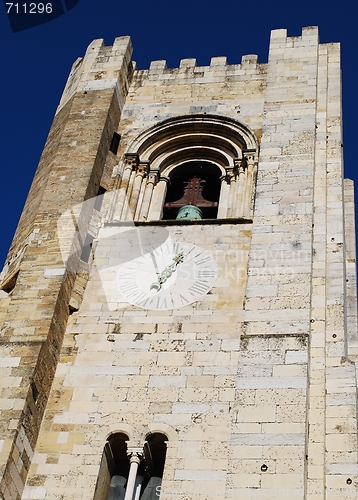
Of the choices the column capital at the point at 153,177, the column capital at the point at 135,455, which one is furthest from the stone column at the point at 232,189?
the column capital at the point at 135,455

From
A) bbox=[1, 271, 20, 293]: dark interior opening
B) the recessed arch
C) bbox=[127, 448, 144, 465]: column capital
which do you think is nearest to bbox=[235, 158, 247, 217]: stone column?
the recessed arch

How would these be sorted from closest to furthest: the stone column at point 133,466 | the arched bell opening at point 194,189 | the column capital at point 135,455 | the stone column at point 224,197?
the stone column at point 133,466 → the column capital at point 135,455 → the stone column at point 224,197 → the arched bell opening at point 194,189

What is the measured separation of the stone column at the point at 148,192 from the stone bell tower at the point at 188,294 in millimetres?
34

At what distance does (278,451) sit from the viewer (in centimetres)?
1036

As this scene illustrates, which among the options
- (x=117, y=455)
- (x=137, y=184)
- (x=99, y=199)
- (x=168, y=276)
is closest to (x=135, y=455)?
(x=117, y=455)

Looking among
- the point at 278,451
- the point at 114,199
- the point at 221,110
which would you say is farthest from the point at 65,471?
the point at 221,110

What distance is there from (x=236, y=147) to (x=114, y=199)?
239 centimetres

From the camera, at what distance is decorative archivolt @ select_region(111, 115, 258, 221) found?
51.5ft

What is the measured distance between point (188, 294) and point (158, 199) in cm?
317

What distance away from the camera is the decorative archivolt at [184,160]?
1571 cm

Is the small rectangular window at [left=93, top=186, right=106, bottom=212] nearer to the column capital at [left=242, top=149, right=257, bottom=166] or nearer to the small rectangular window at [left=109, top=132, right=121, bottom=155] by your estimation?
the small rectangular window at [left=109, top=132, right=121, bottom=155]

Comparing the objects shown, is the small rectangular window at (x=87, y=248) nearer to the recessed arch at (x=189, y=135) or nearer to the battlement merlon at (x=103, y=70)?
the recessed arch at (x=189, y=135)

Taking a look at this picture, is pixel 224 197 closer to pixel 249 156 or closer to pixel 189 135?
pixel 249 156

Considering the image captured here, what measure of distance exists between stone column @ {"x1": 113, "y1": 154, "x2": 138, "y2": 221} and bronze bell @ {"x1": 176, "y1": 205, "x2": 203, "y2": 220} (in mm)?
895
